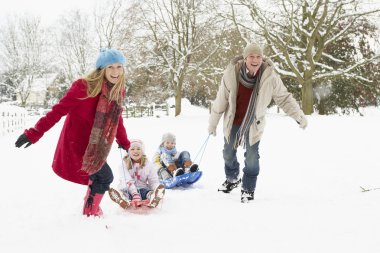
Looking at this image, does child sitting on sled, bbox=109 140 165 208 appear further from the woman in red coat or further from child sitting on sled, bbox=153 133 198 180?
child sitting on sled, bbox=153 133 198 180

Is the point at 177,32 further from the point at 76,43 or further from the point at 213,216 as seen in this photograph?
the point at 213,216

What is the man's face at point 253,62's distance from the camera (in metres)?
4.08

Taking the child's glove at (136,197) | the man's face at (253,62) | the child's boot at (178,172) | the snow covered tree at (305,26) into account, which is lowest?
the child's glove at (136,197)

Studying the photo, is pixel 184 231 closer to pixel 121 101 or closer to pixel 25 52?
pixel 121 101

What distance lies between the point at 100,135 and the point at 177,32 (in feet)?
73.0

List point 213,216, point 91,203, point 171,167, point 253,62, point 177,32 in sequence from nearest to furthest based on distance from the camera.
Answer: point 91,203
point 213,216
point 253,62
point 171,167
point 177,32

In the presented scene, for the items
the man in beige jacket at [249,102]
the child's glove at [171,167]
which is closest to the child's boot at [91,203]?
the man in beige jacket at [249,102]

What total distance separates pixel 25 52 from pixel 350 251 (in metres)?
39.2

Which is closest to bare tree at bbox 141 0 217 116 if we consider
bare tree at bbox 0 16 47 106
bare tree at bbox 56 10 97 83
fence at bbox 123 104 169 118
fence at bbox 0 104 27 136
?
fence at bbox 123 104 169 118

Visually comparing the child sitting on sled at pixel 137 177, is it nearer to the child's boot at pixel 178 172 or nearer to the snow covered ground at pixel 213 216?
the snow covered ground at pixel 213 216

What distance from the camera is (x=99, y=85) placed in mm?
3188

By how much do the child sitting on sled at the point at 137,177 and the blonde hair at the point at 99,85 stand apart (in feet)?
3.51

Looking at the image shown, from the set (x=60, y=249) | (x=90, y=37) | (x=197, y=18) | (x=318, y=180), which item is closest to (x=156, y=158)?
(x=318, y=180)

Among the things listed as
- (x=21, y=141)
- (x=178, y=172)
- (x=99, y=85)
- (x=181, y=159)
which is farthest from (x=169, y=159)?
(x=21, y=141)
